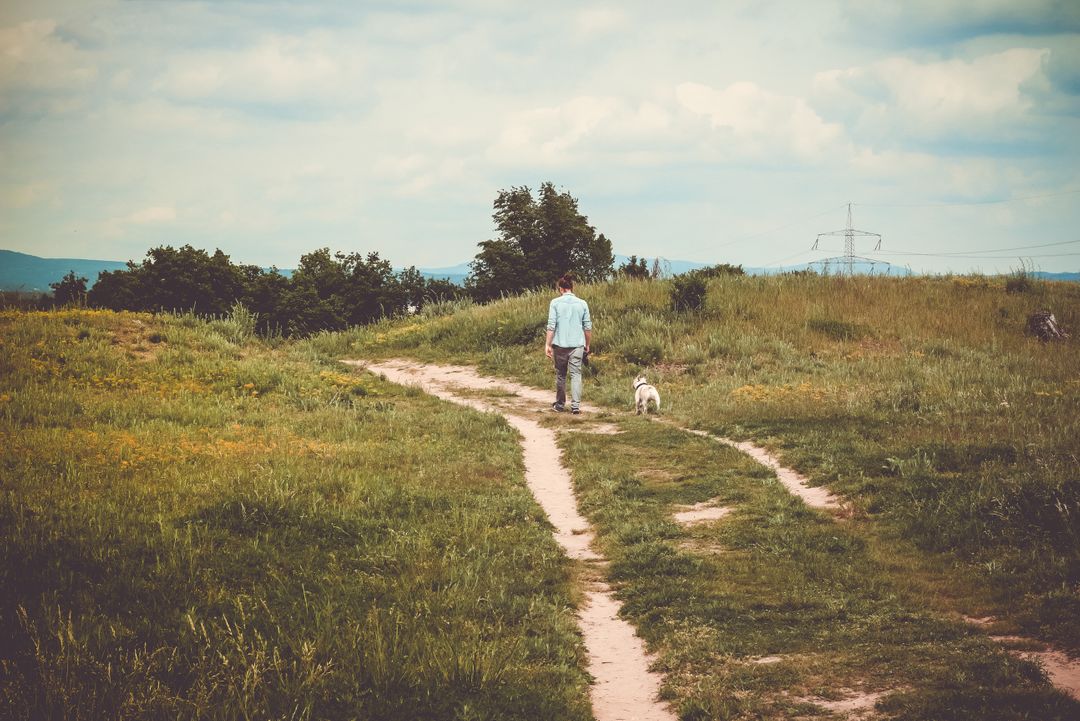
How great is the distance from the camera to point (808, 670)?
5.32m

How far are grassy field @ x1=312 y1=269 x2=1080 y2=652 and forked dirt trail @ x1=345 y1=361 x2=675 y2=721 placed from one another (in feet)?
8.85

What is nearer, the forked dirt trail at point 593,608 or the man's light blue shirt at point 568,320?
the forked dirt trail at point 593,608

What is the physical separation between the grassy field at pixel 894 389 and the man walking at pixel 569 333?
1.73 m

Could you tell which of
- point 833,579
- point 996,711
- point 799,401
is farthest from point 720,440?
point 996,711

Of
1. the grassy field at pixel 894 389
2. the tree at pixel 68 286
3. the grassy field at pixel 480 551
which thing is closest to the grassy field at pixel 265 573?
the grassy field at pixel 480 551

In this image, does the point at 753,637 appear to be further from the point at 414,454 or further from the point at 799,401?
the point at 799,401

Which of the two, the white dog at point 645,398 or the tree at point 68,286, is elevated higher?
the tree at point 68,286

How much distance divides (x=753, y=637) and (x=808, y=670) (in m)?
0.70

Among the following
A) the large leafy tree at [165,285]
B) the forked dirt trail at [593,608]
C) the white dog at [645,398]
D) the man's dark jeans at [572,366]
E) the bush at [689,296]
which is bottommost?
the forked dirt trail at [593,608]

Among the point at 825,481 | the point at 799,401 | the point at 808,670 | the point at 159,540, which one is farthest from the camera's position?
the point at 799,401

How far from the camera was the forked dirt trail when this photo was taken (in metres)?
5.24

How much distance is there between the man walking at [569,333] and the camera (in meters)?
16.7

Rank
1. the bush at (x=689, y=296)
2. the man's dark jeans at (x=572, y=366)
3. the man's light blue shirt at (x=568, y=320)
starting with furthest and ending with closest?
the bush at (x=689, y=296)
the man's dark jeans at (x=572, y=366)
the man's light blue shirt at (x=568, y=320)

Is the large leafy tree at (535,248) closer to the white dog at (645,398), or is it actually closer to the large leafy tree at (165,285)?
the large leafy tree at (165,285)
